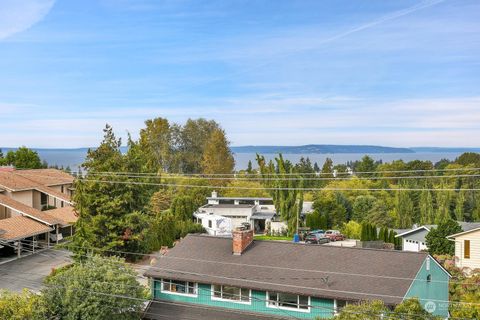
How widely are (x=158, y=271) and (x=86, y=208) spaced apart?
11.7m

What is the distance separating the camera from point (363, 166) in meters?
106

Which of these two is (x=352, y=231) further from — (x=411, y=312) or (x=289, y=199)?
(x=411, y=312)

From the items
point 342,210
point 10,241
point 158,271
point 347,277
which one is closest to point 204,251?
point 158,271

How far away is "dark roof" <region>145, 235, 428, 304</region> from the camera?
846 inches

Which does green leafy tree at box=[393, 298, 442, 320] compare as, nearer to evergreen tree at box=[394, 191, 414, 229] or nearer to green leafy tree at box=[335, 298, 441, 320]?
green leafy tree at box=[335, 298, 441, 320]

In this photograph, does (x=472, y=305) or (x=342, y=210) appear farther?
(x=342, y=210)

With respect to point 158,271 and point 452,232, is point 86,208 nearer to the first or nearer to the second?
point 158,271

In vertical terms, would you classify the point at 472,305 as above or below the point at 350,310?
→ below

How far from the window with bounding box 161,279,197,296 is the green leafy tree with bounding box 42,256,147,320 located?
9.68ft

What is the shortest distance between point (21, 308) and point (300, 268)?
11581 mm

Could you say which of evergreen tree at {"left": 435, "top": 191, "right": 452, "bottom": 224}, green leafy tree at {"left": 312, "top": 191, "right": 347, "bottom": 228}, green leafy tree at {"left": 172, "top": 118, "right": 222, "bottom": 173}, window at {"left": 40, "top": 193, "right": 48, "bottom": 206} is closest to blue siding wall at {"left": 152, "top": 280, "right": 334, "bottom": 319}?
window at {"left": 40, "top": 193, "right": 48, "bottom": 206}

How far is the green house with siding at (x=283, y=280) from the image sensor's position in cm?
2162

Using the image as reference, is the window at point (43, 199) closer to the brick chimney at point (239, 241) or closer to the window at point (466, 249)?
the brick chimney at point (239, 241)

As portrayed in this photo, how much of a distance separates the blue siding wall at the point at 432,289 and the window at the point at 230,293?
6967 mm
